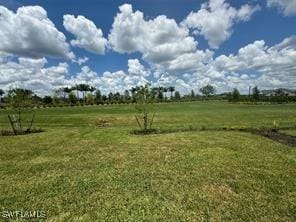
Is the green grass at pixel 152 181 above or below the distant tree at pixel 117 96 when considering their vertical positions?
below

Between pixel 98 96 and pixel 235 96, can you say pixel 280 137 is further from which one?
pixel 98 96

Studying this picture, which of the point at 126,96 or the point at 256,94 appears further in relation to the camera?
the point at 126,96

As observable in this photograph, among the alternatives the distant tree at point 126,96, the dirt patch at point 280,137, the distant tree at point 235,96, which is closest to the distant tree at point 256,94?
the distant tree at point 235,96

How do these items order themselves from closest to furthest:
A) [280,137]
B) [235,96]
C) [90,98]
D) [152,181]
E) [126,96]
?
1. [152,181]
2. [280,137]
3. [235,96]
4. [90,98]
5. [126,96]

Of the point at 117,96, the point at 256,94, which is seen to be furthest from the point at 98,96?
the point at 256,94

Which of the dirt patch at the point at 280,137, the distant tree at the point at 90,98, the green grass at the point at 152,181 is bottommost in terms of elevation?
the dirt patch at the point at 280,137

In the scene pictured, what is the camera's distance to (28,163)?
10.0 metres

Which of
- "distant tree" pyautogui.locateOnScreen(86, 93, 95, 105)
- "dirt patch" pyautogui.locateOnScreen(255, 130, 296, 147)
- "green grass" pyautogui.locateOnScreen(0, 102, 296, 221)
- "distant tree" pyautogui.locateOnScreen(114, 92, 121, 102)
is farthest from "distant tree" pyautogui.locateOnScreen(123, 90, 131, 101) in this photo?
"green grass" pyautogui.locateOnScreen(0, 102, 296, 221)

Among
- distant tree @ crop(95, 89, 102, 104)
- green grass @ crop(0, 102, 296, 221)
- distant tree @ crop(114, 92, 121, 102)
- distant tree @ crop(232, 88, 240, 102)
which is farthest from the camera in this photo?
distant tree @ crop(114, 92, 121, 102)

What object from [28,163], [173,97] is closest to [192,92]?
[173,97]

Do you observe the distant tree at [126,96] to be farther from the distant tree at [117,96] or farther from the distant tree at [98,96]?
the distant tree at [98,96]

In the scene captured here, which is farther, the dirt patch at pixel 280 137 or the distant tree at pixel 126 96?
the distant tree at pixel 126 96

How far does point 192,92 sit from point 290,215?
152572 mm

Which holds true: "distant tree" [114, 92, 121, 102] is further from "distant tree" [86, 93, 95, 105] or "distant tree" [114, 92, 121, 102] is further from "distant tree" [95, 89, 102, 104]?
"distant tree" [86, 93, 95, 105]
